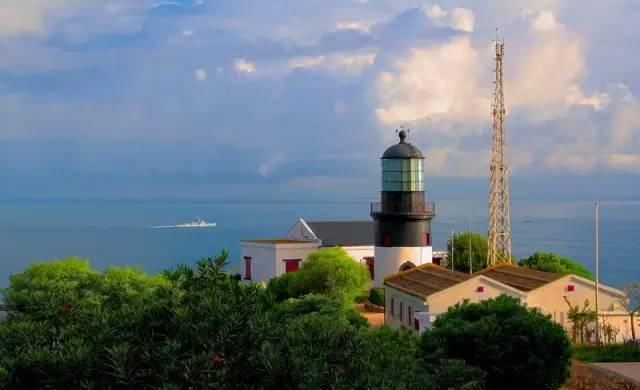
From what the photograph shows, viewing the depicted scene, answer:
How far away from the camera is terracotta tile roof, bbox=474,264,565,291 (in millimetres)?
25172

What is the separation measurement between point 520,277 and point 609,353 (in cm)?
687

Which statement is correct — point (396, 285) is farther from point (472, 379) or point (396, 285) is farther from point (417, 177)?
point (472, 379)

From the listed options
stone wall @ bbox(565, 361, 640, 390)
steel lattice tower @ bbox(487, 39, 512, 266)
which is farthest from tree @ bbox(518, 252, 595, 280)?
stone wall @ bbox(565, 361, 640, 390)

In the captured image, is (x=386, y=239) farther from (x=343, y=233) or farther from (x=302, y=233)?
(x=302, y=233)

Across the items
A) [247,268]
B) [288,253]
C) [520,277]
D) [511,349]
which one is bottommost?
[511,349]

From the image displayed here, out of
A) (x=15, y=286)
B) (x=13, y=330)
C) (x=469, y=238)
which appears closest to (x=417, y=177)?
(x=469, y=238)

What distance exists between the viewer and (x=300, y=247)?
41.8 metres

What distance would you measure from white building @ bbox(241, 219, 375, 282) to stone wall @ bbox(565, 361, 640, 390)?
79.4ft

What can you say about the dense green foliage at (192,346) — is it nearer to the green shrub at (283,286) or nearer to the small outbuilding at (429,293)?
the small outbuilding at (429,293)

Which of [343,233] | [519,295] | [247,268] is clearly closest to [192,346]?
[519,295]

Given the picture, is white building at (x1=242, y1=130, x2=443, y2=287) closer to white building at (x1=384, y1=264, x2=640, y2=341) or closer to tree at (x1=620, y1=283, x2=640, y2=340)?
white building at (x1=384, y1=264, x2=640, y2=341)

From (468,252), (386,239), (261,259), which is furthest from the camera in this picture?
(468,252)

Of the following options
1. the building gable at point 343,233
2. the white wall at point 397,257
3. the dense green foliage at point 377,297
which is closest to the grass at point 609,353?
the white wall at point 397,257

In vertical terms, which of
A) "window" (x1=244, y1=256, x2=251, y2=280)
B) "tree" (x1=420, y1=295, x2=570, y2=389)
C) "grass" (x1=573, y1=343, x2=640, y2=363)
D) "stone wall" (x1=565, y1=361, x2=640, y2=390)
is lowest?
"stone wall" (x1=565, y1=361, x2=640, y2=390)
